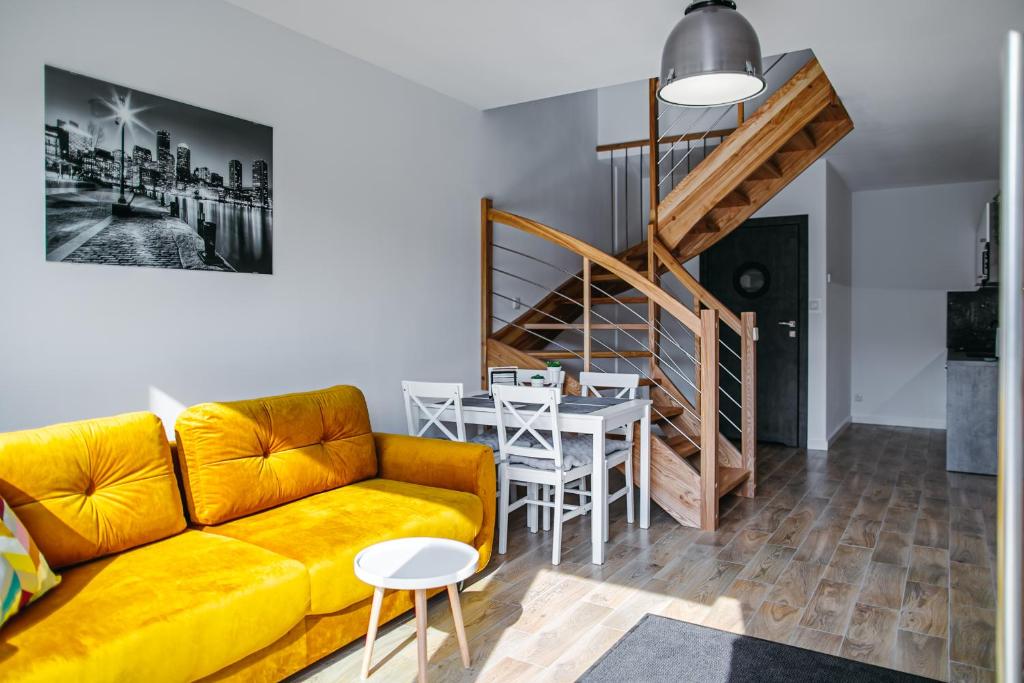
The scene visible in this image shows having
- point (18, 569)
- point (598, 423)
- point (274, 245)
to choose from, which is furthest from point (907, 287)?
point (18, 569)

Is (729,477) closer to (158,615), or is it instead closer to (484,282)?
(484,282)

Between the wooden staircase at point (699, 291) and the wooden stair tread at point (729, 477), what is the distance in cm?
1

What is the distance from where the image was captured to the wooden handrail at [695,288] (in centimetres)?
477

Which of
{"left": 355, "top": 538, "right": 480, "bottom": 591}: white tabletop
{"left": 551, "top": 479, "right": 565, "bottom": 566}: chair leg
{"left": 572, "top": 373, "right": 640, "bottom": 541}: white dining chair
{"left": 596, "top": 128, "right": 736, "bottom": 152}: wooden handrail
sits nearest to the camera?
{"left": 355, "top": 538, "right": 480, "bottom": 591}: white tabletop

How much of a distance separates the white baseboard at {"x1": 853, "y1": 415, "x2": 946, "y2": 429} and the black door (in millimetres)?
1642

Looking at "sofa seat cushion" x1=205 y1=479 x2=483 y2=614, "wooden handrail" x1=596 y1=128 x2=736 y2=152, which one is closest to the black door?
"wooden handrail" x1=596 y1=128 x2=736 y2=152

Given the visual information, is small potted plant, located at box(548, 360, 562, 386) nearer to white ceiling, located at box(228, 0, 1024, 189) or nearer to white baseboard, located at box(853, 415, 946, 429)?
white ceiling, located at box(228, 0, 1024, 189)

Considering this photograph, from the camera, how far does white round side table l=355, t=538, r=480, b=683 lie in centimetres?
209

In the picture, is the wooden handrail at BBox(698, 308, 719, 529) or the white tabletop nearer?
the white tabletop

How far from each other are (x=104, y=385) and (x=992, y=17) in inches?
161

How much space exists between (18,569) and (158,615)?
361 millimetres

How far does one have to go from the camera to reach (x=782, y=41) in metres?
3.51

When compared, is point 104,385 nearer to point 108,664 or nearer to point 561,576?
point 108,664

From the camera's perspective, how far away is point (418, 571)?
7.06 ft
